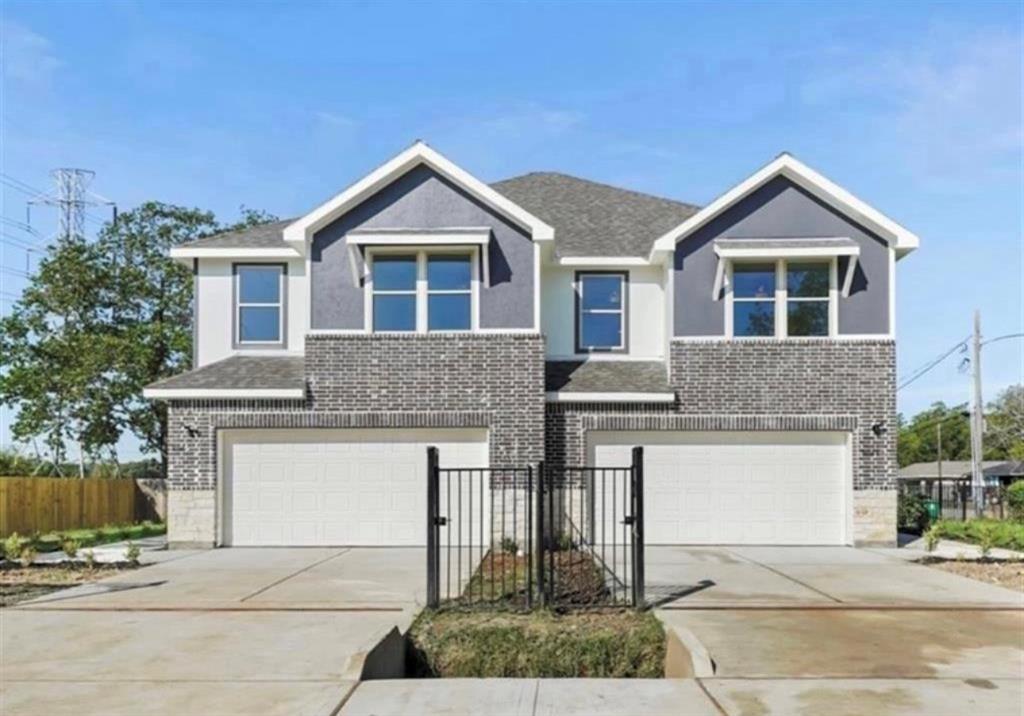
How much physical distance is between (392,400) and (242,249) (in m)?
4.40

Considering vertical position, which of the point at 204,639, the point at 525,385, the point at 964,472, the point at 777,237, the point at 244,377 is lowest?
the point at 964,472

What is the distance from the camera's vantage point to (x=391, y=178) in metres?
17.7

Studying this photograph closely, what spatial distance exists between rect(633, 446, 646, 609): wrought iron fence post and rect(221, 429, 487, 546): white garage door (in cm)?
765

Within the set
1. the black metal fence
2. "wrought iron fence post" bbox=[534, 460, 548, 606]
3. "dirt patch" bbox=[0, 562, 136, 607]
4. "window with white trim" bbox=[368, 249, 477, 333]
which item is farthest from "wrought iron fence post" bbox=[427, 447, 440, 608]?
the black metal fence

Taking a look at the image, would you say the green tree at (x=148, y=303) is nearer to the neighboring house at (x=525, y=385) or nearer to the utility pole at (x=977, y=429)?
the neighboring house at (x=525, y=385)

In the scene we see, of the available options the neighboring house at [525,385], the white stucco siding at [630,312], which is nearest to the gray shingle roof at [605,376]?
the neighboring house at [525,385]

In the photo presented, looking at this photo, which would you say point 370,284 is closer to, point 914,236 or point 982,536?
point 914,236

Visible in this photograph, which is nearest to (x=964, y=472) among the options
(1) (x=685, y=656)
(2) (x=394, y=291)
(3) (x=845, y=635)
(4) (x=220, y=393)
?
(2) (x=394, y=291)

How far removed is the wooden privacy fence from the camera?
76.2 feet


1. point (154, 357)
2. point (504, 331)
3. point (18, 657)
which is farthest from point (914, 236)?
point (154, 357)

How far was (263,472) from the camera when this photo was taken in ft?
57.4

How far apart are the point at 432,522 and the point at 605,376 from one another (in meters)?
8.92

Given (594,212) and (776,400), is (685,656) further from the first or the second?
(594,212)

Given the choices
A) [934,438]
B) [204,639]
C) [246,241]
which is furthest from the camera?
[934,438]
